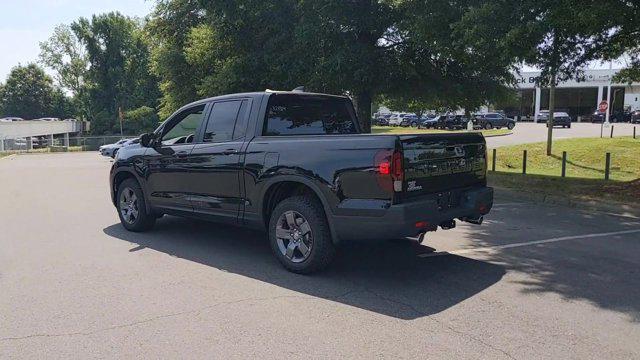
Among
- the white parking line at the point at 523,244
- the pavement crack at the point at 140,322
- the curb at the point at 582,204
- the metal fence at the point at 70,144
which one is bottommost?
the metal fence at the point at 70,144

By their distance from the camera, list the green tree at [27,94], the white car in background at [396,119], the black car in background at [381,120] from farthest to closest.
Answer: the green tree at [27,94] < the black car in background at [381,120] < the white car in background at [396,119]

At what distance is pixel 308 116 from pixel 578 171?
12.1 metres

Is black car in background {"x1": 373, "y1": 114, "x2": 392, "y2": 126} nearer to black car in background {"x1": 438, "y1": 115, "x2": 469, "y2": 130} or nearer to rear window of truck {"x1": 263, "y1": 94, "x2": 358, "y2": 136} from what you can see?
black car in background {"x1": 438, "y1": 115, "x2": 469, "y2": 130}

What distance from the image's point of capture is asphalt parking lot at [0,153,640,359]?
12.5 feet

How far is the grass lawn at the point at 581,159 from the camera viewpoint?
50.5 ft

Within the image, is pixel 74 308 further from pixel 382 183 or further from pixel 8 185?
pixel 8 185

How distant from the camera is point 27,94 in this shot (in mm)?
104938

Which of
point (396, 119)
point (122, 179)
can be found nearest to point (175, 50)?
point (122, 179)

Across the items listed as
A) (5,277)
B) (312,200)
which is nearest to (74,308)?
(5,277)

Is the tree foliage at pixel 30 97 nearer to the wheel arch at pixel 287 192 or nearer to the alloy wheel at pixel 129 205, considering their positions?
the alloy wheel at pixel 129 205

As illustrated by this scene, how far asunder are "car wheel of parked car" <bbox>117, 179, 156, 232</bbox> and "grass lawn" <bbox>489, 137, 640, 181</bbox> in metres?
11.5

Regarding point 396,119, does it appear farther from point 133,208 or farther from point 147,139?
point 147,139

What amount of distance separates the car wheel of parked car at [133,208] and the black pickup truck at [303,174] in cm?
3

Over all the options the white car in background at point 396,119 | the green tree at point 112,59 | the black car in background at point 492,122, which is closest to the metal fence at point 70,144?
the green tree at point 112,59
